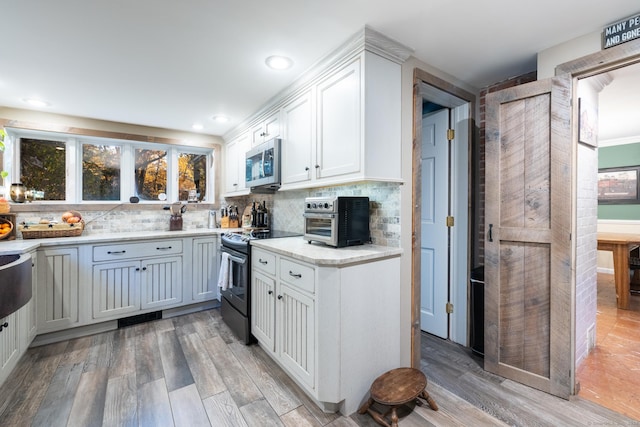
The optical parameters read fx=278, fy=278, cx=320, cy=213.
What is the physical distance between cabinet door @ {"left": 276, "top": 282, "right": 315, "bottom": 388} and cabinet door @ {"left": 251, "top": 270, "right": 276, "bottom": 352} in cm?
11

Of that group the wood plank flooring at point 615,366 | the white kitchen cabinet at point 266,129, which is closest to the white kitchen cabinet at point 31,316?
the white kitchen cabinet at point 266,129

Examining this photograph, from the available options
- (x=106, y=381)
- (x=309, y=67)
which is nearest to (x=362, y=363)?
(x=106, y=381)

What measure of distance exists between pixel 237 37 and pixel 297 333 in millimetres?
1892

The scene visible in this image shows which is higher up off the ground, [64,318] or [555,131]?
[555,131]

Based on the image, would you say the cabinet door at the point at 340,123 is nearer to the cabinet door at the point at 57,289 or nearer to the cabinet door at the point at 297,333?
the cabinet door at the point at 297,333

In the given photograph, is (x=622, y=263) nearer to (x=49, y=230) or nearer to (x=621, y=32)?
(x=621, y=32)

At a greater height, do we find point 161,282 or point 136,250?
point 136,250

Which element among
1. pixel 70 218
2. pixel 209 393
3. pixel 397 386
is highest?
pixel 70 218

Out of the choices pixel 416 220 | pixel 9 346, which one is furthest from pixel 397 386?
pixel 9 346

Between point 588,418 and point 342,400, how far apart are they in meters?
1.38

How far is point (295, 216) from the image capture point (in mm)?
3002

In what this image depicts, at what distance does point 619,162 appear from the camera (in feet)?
15.2

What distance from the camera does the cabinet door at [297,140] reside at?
2.21 metres

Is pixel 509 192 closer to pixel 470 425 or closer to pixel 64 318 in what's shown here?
pixel 470 425
